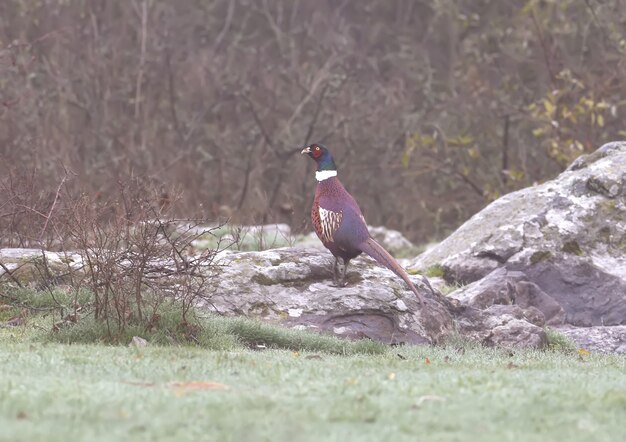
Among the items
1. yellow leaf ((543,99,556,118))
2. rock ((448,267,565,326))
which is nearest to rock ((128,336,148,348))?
rock ((448,267,565,326))

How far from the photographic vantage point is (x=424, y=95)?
93.0 feet

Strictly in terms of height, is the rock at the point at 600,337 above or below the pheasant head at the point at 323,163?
below

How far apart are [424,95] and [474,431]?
75.2 feet

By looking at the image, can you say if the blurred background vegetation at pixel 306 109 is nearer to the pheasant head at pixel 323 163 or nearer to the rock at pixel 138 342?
the pheasant head at pixel 323 163

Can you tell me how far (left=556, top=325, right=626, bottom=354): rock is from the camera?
36.0 ft

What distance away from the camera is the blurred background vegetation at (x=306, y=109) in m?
23.2

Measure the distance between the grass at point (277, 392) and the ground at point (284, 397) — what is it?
0.03 ft

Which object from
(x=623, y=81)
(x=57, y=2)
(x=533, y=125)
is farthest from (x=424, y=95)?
(x=57, y=2)

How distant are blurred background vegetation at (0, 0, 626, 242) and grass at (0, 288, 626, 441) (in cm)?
1299

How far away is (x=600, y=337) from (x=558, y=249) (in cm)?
258

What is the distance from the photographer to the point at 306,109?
25.9 metres

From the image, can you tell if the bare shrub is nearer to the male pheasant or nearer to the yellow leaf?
the male pheasant

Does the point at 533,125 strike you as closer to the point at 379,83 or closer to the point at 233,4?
the point at 379,83

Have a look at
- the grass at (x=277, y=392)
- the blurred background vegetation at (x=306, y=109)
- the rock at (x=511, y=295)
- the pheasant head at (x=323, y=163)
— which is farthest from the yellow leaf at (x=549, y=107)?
the grass at (x=277, y=392)
